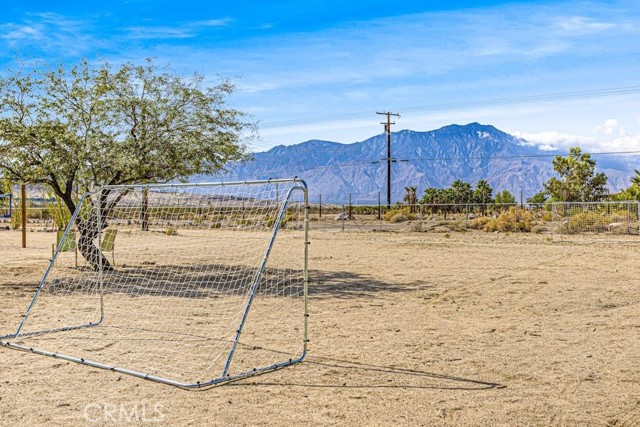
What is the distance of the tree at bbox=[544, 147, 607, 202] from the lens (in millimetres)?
50812

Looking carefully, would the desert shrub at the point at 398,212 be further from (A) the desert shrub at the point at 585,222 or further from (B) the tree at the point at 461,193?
(A) the desert shrub at the point at 585,222

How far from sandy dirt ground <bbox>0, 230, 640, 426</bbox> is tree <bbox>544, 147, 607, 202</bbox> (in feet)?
131

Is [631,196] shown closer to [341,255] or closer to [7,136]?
[341,255]

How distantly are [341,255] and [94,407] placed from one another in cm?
1432

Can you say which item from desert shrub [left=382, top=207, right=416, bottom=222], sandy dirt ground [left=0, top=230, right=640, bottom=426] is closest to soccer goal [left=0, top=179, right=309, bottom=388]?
sandy dirt ground [left=0, top=230, right=640, bottom=426]

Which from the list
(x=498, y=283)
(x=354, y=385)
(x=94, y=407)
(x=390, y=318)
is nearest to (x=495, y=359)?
(x=354, y=385)

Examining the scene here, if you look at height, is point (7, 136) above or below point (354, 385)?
above

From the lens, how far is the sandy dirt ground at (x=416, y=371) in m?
5.36

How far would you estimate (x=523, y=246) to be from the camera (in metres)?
23.2

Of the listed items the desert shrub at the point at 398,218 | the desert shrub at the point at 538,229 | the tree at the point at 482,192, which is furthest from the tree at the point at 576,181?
the desert shrub at the point at 538,229

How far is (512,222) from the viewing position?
32656 millimetres

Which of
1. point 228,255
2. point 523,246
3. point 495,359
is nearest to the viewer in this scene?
point 495,359

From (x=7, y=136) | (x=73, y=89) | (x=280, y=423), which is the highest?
(x=73, y=89)

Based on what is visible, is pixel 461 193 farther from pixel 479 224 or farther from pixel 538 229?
pixel 538 229
